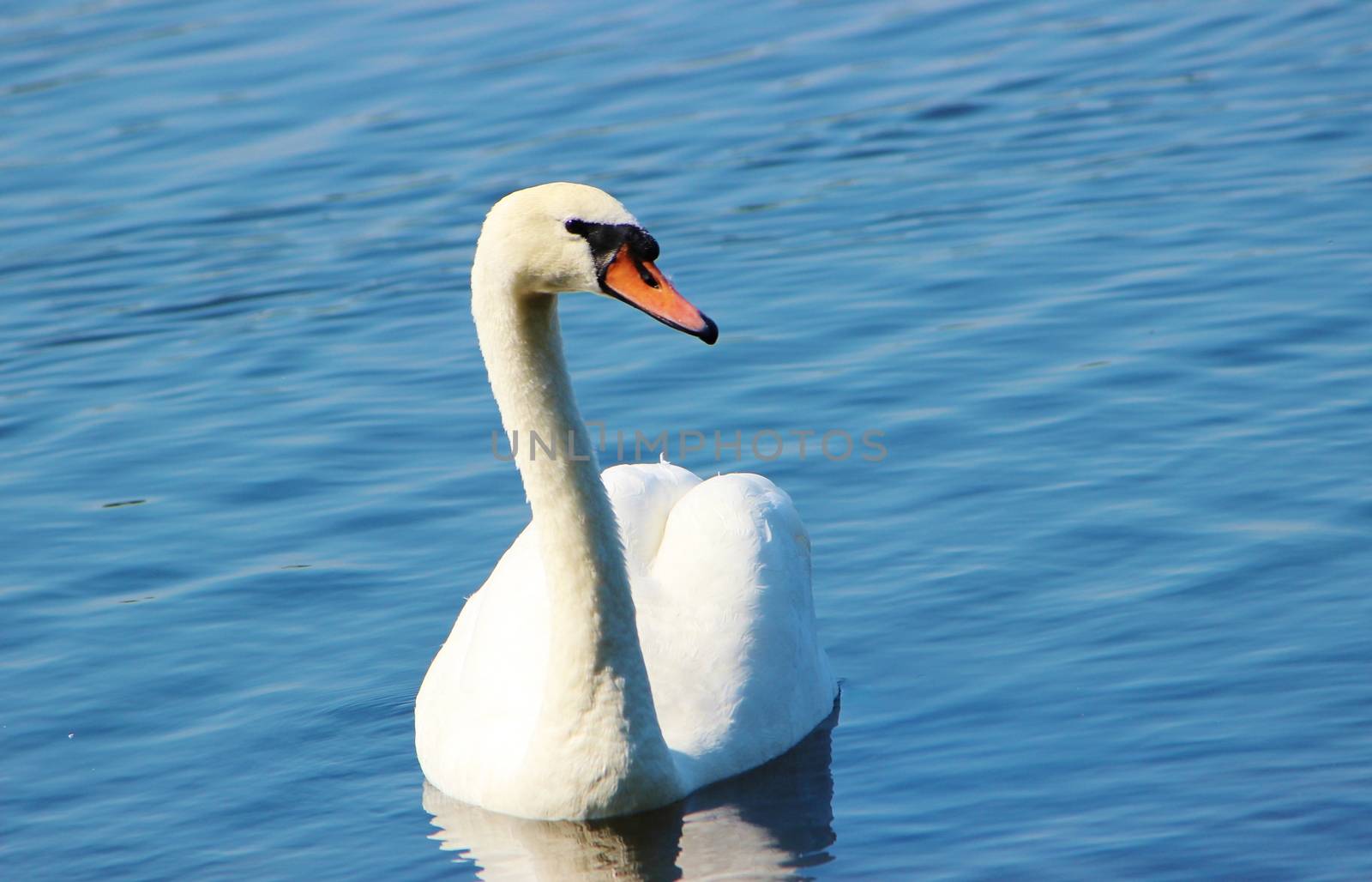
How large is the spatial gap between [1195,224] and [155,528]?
22.3 feet

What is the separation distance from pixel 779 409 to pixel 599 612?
4.31 meters

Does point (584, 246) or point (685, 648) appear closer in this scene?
point (584, 246)

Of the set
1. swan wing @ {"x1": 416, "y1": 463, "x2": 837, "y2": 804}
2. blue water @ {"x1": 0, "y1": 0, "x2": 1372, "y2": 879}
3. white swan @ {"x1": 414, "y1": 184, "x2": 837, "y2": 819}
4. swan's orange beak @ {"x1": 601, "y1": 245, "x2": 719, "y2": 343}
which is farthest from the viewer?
swan wing @ {"x1": 416, "y1": 463, "x2": 837, "y2": 804}

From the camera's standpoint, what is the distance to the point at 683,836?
7.09 metres

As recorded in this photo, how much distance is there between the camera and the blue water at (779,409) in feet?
24.0

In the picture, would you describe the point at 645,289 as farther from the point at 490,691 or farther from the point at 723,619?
the point at 490,691

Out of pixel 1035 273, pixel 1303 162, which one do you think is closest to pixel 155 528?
pixel 1035 273

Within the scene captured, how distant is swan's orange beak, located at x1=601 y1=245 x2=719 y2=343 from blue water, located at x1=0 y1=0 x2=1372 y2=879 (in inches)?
72.8

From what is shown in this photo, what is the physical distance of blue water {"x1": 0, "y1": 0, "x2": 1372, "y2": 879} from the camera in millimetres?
7328

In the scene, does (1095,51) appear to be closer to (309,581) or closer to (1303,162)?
(1303,162)

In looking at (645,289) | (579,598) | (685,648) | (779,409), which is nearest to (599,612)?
(579,598)

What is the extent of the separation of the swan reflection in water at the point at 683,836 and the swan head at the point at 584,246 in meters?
1.84

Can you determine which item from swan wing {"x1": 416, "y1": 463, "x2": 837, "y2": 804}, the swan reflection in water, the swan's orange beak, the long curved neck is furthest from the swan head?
the swan reflection in water

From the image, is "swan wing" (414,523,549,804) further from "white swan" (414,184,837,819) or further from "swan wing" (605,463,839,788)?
"swan wing" (605,463,839,788)
